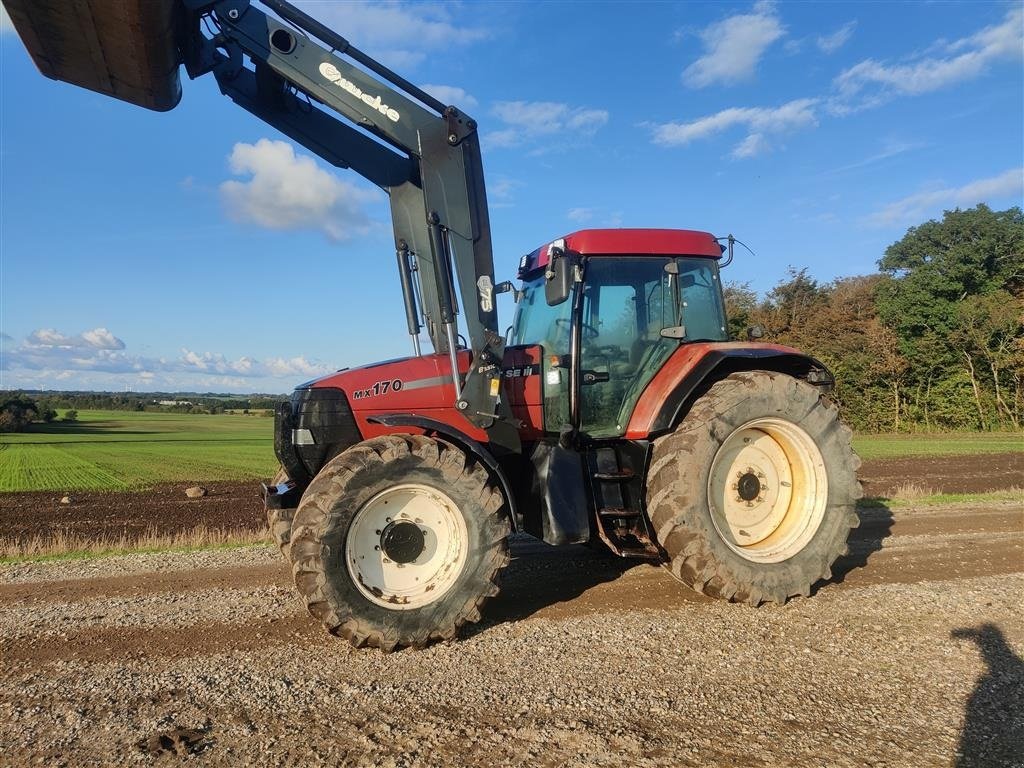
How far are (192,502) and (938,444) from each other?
2489 centimetres

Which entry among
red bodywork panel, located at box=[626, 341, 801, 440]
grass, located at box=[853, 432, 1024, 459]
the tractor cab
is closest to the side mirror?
the tractor cab

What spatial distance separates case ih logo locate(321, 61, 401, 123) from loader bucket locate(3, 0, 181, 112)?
890mm

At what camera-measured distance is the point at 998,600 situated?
535 cm

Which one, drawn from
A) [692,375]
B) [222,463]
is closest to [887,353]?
[222,463]

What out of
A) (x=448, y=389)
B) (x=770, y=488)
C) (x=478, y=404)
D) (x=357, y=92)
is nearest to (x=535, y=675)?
(x=478, y=404)

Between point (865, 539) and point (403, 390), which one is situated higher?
point (403, 390)

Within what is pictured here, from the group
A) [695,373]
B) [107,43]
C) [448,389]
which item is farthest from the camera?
[695,373]

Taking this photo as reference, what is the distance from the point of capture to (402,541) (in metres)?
4.45

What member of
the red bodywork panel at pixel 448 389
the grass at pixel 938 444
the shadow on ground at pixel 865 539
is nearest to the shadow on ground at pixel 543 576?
the red bodywork panel at pixel 448 389

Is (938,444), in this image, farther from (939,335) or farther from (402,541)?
(402,541)

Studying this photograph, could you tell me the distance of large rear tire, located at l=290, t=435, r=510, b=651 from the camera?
13.6 ft

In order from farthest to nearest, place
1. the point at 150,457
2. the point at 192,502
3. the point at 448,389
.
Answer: the point at 150,457 < the point at 192,502 < the point at 448,389

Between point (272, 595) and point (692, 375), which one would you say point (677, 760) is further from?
point (272, 595)

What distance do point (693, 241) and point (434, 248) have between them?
2.25 metres
